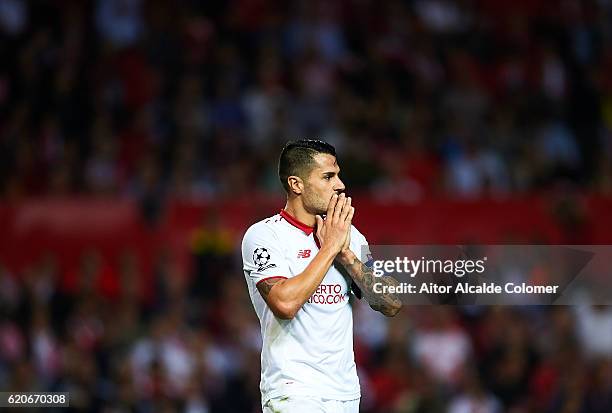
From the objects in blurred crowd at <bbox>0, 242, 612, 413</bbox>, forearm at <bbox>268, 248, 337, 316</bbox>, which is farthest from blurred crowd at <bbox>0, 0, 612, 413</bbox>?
forearm at <bbox>268, 248, 337, 316</bbox>

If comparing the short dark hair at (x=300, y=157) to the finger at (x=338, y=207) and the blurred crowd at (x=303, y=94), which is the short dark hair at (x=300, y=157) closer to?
the finger at (x=338, y=207)

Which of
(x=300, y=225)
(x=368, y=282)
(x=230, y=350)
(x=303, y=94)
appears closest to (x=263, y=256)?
(x=300, y=225)

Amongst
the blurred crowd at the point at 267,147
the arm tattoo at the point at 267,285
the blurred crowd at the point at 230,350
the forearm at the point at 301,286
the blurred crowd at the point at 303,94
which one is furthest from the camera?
the blurred crowd at the point at 303,94

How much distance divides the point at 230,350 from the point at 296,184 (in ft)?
18.5

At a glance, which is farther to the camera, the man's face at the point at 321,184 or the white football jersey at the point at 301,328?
the man's face at the point at 321,184

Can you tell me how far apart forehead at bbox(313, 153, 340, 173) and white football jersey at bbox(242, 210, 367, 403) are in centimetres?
32

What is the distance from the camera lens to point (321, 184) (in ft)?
19.8

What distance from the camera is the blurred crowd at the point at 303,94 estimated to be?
13.4m

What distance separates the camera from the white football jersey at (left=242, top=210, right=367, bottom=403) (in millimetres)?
5887

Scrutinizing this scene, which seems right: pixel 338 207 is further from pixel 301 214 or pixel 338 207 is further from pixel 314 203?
pixel 301 214

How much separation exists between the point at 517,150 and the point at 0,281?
6145mm

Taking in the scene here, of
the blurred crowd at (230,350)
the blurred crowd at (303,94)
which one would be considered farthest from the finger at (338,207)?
the blurred crowd at (303,94)

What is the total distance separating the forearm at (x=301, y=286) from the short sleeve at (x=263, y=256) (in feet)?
0.56

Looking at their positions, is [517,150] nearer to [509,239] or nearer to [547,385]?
[509,239]
